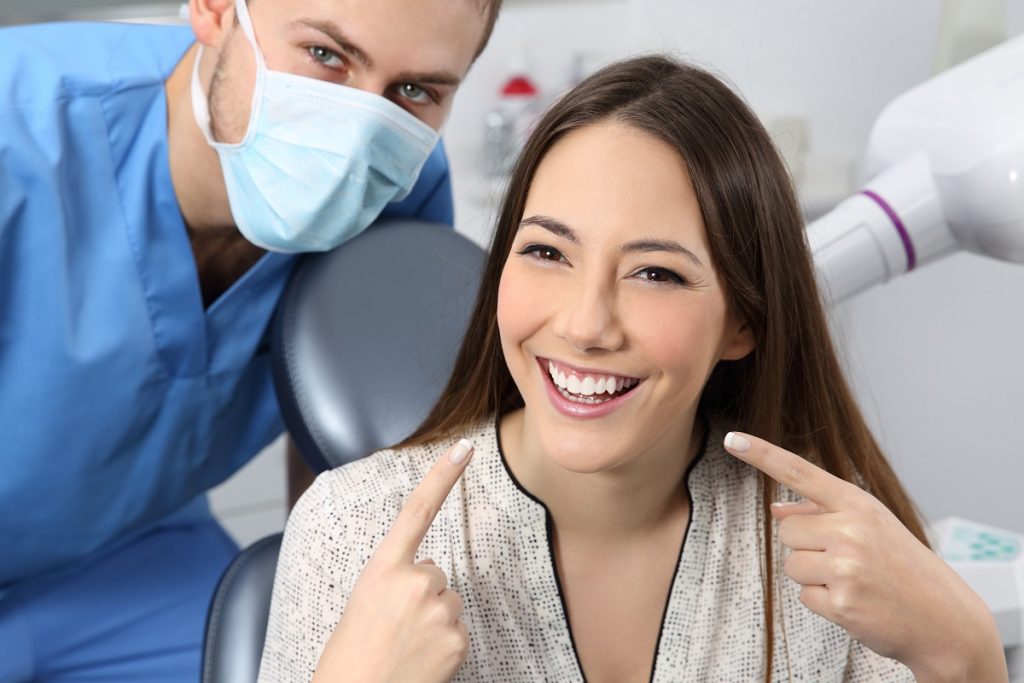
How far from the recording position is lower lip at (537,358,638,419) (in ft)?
3.45

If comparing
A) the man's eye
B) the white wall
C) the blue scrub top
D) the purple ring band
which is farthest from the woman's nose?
the white wall

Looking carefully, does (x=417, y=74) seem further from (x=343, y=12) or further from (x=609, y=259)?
(x=609, y=259)

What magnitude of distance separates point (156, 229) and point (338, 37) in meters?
0.36

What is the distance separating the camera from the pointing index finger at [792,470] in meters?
1.00

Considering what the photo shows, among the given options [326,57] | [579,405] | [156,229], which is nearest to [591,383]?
[579,405]

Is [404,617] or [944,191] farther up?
[944,191]

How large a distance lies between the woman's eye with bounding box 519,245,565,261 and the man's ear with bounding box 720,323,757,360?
205mm

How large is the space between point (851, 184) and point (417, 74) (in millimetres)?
1561

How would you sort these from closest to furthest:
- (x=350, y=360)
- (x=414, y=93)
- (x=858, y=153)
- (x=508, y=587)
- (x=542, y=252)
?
(x=542, y=252) → (x=508, y=587) → (x=350, y=360) → (x=414, y=93) → (x=858, y=153)

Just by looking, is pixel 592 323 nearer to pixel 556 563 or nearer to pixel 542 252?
pixel 542 252

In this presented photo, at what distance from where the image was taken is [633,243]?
1.04 meters

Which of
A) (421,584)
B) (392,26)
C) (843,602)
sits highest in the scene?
Answer: (392,26)

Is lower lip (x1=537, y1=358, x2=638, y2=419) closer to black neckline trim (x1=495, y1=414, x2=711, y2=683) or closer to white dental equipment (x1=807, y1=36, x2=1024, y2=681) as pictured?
black neckline trim (x1=495, y1=414, x2=711, y2=683)

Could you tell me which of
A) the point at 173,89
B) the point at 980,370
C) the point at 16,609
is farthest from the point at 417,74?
the point at 980,370
